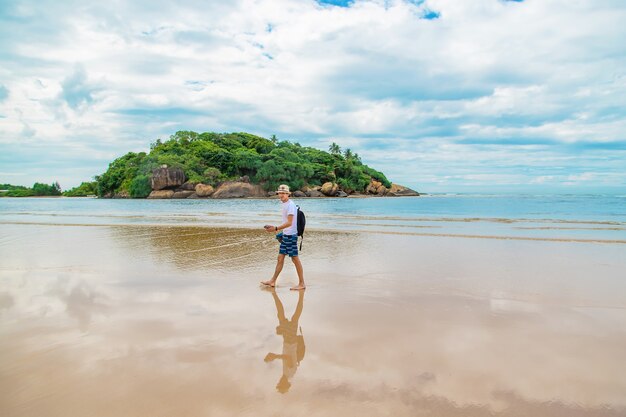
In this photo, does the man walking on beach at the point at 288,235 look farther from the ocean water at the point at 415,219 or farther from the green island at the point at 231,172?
the green island at the point at 231,172

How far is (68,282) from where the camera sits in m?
7.36

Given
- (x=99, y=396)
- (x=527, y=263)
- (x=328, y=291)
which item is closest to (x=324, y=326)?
(x=328, y=291)

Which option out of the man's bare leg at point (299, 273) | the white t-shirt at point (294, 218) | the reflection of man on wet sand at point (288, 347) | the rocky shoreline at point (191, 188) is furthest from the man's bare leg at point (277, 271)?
the rocky shoreline at point (191, 188)

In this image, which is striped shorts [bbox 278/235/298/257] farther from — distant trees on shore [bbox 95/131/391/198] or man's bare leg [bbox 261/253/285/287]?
distant trees on shore [bbox 95/131/391/198]

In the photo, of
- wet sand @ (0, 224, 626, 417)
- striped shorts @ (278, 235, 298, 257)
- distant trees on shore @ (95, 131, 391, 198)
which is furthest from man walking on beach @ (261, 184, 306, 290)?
distant trees on shore @ (95, 131, 391, 198)

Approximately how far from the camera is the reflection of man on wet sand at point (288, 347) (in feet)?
11.9

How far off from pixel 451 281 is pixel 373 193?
96.2m

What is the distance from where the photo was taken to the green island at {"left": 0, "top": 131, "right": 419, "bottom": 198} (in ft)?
268

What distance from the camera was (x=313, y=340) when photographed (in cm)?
459

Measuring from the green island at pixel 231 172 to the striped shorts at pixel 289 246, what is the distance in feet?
249

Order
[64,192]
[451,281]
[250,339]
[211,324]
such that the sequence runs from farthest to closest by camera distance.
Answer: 1. [64,192]
2. [451,281]
3. [211,324]
4. [250,339]

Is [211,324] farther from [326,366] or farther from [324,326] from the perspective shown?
[326,366]

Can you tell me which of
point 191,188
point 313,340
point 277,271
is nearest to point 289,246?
point 277,271

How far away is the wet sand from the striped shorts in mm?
674
